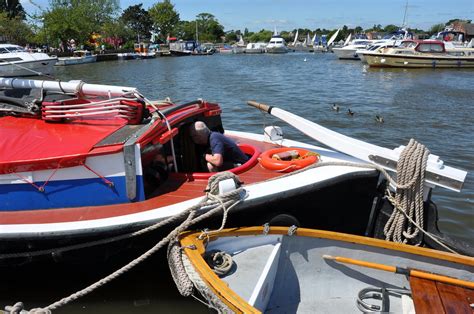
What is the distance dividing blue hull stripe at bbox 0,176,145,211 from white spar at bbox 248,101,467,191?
6.34ft

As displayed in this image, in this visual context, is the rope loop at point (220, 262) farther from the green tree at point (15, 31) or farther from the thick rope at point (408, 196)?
the green tree at point (15, 31)

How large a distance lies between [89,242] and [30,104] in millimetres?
2304

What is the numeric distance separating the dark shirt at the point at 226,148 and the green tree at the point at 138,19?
98426 mm

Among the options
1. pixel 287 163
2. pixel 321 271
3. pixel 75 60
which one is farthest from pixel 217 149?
pixel 75 60

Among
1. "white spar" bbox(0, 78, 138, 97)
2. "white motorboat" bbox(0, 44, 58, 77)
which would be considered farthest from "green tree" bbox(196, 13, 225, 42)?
"white spar" bbox(0, 78, 138, 97)

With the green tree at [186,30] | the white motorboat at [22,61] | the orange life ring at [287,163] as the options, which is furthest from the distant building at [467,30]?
the orange life ring at [287,163]

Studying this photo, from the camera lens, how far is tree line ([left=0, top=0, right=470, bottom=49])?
55562 millimetres

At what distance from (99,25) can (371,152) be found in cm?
7435

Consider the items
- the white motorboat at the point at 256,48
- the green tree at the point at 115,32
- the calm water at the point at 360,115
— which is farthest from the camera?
the white motorboat at the point at 256,48

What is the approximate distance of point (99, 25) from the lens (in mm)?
71188

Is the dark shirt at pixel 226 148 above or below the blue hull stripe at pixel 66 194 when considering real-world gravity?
above

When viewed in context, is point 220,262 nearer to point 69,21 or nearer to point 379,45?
point 379,45

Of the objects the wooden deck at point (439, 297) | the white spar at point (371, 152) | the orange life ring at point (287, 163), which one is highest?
the white spar at point (371, 152)

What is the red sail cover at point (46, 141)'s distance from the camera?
4016 millimetres
